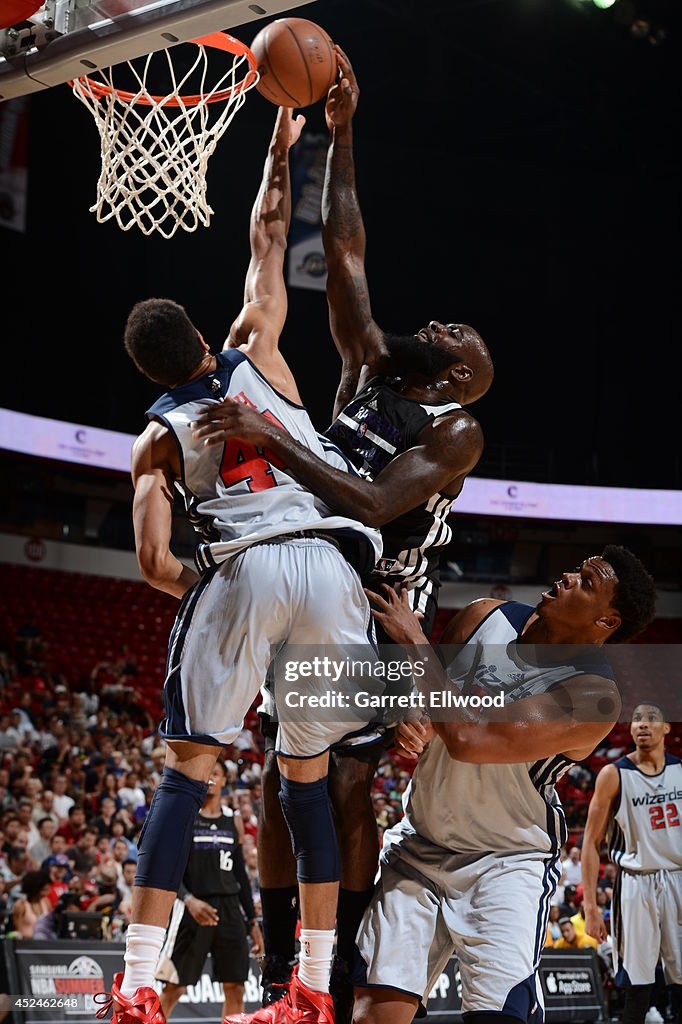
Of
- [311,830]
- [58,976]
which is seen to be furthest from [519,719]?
[58,976]

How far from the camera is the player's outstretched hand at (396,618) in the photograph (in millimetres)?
3557

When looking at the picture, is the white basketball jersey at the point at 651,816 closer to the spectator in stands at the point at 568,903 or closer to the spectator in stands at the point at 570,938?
the spectator in stands at the point at 570,938

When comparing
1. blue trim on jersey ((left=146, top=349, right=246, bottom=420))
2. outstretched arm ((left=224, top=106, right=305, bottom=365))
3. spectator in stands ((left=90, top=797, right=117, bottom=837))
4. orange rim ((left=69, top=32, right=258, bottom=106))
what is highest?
orange rim ((left=69, top=32, right=258, bottom=106))

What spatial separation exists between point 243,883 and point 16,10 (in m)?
5.91

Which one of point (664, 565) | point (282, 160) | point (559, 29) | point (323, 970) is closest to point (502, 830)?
point (323, 970)

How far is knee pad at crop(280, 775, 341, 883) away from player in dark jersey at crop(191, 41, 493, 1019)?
0.26 meters

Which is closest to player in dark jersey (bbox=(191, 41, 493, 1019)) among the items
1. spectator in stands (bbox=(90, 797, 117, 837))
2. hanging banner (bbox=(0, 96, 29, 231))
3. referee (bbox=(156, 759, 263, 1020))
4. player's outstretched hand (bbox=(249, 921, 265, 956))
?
referee (bbox=(156, 759, 263, 1020))

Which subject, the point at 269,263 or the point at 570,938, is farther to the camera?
the point at 570,938

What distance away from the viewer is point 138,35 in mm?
3797

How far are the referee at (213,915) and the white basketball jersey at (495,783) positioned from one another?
3.81 meters

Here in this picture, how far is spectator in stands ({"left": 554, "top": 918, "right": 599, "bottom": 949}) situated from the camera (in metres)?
10.5

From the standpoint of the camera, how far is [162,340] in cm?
351

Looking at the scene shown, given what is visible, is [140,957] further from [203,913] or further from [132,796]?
[132,796]

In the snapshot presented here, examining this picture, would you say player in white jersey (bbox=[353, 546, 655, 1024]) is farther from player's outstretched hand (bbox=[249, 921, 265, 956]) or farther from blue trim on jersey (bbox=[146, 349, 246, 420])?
player's outstretched hand (bbox=[249, 921, 265, 956])
